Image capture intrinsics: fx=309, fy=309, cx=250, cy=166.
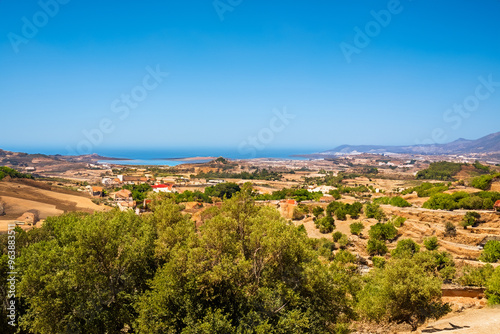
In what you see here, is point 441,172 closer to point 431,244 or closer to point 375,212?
point 375,212

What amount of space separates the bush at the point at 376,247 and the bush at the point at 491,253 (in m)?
6.49

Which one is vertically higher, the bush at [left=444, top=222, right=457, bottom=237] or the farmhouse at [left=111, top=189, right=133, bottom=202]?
the farmhouse at [left=111, top=189, right=133, bottom=202]

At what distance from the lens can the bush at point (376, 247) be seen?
84.0ft

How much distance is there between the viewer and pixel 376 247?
25641mm

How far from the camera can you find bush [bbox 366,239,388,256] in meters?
25.6

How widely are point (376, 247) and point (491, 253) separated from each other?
24.8 feet

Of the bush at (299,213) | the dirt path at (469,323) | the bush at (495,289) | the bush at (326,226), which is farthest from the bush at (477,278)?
the bush at (299,213)

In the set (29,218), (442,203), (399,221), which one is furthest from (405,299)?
(29,218)

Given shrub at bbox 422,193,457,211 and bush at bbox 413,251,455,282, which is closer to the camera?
bush at bbox 413,251,455,282

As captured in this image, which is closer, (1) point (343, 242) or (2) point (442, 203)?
(1) point (343, 242)

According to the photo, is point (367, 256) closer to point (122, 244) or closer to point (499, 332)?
point (499, 332)

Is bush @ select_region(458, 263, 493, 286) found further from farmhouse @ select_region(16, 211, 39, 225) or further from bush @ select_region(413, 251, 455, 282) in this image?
farmhouse @ select_region(16, 211, 39, 225)

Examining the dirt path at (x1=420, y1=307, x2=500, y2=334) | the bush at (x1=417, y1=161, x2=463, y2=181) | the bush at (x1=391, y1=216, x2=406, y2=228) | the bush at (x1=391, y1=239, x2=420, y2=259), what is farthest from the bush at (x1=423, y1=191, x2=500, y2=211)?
the bush at (x1=417, y1=161, x2=463, y2=181)

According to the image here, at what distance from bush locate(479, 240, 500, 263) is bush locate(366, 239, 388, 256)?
6493mm
